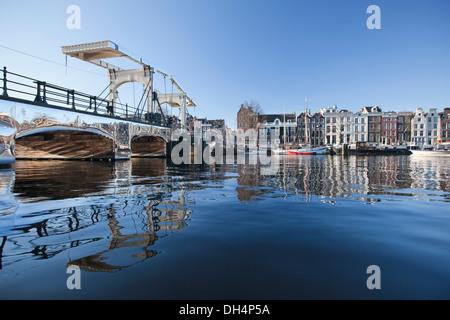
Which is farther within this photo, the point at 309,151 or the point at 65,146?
the point at 309,151

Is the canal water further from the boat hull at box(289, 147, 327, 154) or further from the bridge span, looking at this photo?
the boat hull at box(289, 147, 327, 154)

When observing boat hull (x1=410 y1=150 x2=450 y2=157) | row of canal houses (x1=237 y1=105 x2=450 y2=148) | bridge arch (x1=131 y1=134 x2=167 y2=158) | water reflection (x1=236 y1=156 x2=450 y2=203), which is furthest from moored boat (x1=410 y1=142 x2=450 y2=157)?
bridge arch (x1=131 y1=134 x2=167 y2=158)

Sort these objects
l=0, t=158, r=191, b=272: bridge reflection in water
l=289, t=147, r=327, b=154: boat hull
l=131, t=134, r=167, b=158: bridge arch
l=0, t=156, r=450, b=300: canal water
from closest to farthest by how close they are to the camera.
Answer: l=0, t=156, r=450, b=300: canal water → l=0, t=158, r=191, b=272: bridge reflection in water → l=131, t=134, r=167, b=158: bridge arch → l=289, t=147, r=327, b=154: boat hull

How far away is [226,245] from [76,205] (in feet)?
11.1

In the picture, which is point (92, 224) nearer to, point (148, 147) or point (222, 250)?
point (222, 250)

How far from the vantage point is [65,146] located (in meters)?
19.2

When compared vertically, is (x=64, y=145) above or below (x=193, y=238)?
above

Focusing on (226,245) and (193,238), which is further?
(193,238)

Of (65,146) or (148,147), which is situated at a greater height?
(148,147)

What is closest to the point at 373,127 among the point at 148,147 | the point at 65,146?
the point at 148,147

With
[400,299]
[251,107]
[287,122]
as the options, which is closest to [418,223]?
[400,299]

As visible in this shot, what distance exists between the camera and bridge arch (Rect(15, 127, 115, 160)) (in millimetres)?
18000
